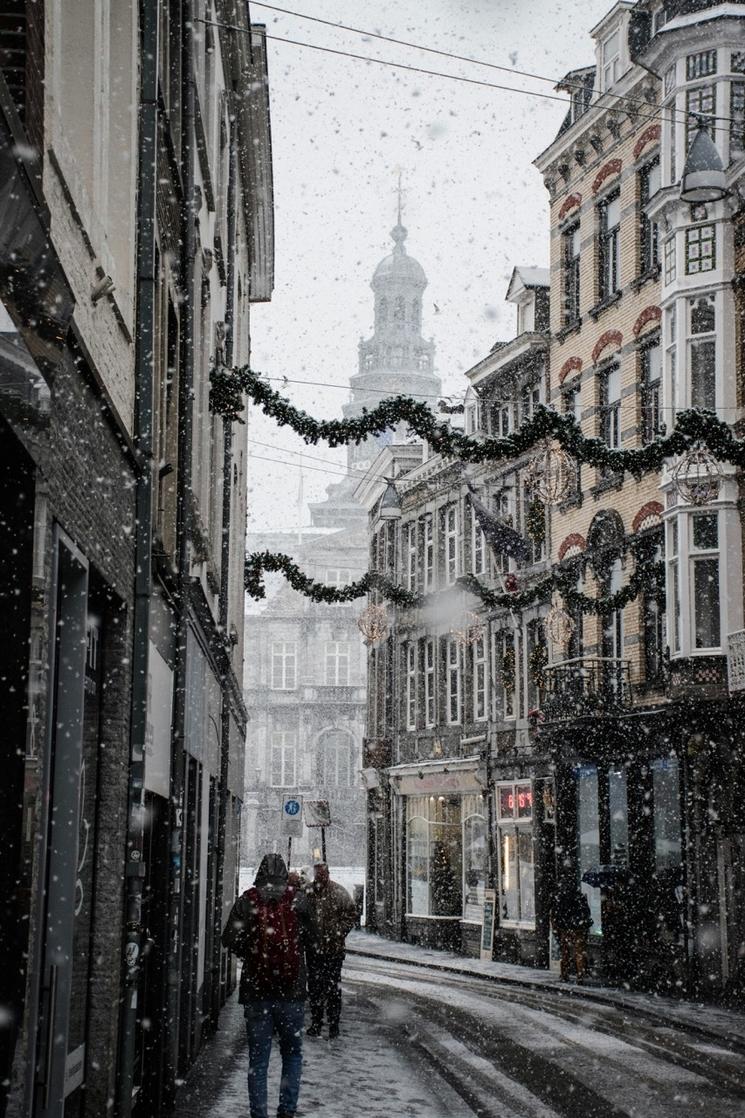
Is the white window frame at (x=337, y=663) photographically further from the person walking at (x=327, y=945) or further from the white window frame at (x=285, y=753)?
the person walking at (x=327, y=945)

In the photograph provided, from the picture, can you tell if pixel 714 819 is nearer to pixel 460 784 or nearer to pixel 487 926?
pixel 487 926

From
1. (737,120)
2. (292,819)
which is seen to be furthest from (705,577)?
(292,819)

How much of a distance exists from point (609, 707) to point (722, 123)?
994cm

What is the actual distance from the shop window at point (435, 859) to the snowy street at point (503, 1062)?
1474cm

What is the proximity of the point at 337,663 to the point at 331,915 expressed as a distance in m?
69.1

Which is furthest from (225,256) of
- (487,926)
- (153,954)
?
(487,926)

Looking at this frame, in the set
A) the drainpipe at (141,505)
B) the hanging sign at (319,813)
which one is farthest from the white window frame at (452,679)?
the drainpipe at (141,505)

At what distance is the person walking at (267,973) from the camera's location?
33.1 feet

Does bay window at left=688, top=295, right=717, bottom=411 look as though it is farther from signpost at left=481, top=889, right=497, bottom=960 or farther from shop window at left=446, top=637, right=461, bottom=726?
shop window at left=446, top=637, right=461, bottom=726

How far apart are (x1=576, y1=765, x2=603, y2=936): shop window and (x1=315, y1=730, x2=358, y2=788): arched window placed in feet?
176

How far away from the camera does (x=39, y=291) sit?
16.3 ft

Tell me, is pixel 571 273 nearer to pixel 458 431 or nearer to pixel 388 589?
pixel 388 589

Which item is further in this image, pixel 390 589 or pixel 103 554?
pixel 390 589

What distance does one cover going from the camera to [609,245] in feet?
102
